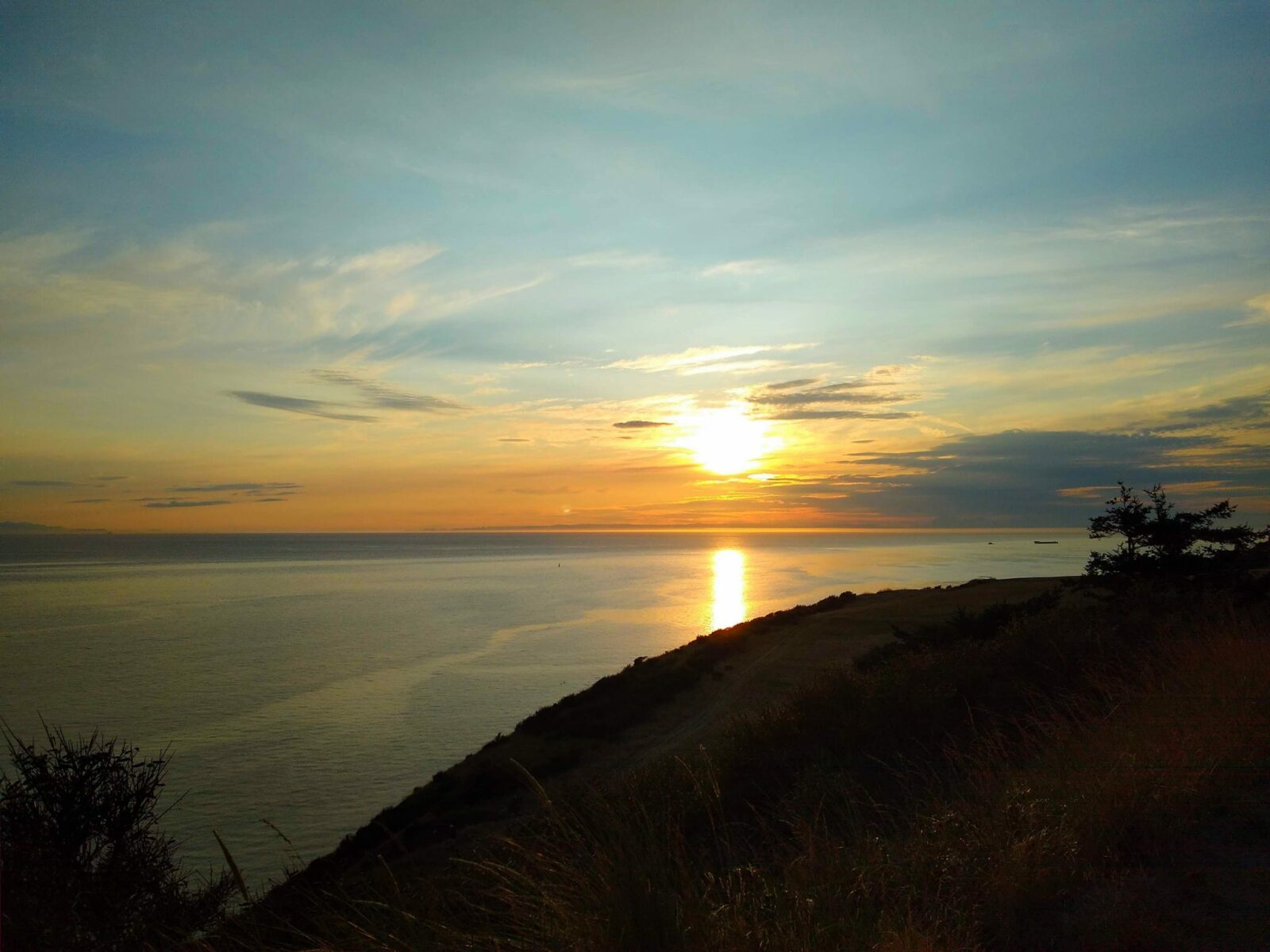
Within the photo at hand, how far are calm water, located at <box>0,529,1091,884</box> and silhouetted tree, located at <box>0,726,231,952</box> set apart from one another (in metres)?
4.82

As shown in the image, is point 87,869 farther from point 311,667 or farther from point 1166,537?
point 311,667

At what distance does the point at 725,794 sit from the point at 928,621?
23917 millimetres

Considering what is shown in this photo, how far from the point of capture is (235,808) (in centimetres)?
2189

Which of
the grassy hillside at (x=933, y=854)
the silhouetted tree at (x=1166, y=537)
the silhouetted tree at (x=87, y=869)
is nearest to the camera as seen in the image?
the grassy hillside at (x=933, y=854)

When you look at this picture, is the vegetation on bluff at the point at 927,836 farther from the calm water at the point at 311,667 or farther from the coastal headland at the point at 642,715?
the calm water at the point at 311,667

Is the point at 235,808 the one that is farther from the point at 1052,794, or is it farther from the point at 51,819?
the point at 1052,794

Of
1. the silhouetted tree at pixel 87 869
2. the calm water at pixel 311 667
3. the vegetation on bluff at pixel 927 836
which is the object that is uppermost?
the vegetation on bluff at pixel 927 836

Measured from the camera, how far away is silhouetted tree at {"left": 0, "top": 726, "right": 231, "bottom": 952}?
6.65 m

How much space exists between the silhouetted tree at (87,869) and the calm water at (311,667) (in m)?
4.82

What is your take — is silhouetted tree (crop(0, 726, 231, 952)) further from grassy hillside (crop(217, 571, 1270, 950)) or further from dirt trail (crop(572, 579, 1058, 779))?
dirt trail (crop(572, 579, 1058, 779))

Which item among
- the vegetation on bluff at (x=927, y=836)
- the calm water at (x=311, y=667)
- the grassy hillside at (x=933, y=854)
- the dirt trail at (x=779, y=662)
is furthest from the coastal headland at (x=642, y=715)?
the grassy hillside at (x=933, y=854)

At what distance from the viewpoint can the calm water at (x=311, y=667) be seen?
23.9 metres

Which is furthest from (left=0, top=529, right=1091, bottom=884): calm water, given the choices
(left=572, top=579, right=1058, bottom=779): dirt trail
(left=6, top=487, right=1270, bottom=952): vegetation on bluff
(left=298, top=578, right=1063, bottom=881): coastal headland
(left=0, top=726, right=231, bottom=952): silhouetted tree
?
(left=6, top=487, right=1270, bottom=952): vegetation on bluff

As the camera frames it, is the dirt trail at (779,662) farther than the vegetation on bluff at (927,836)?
Yes
